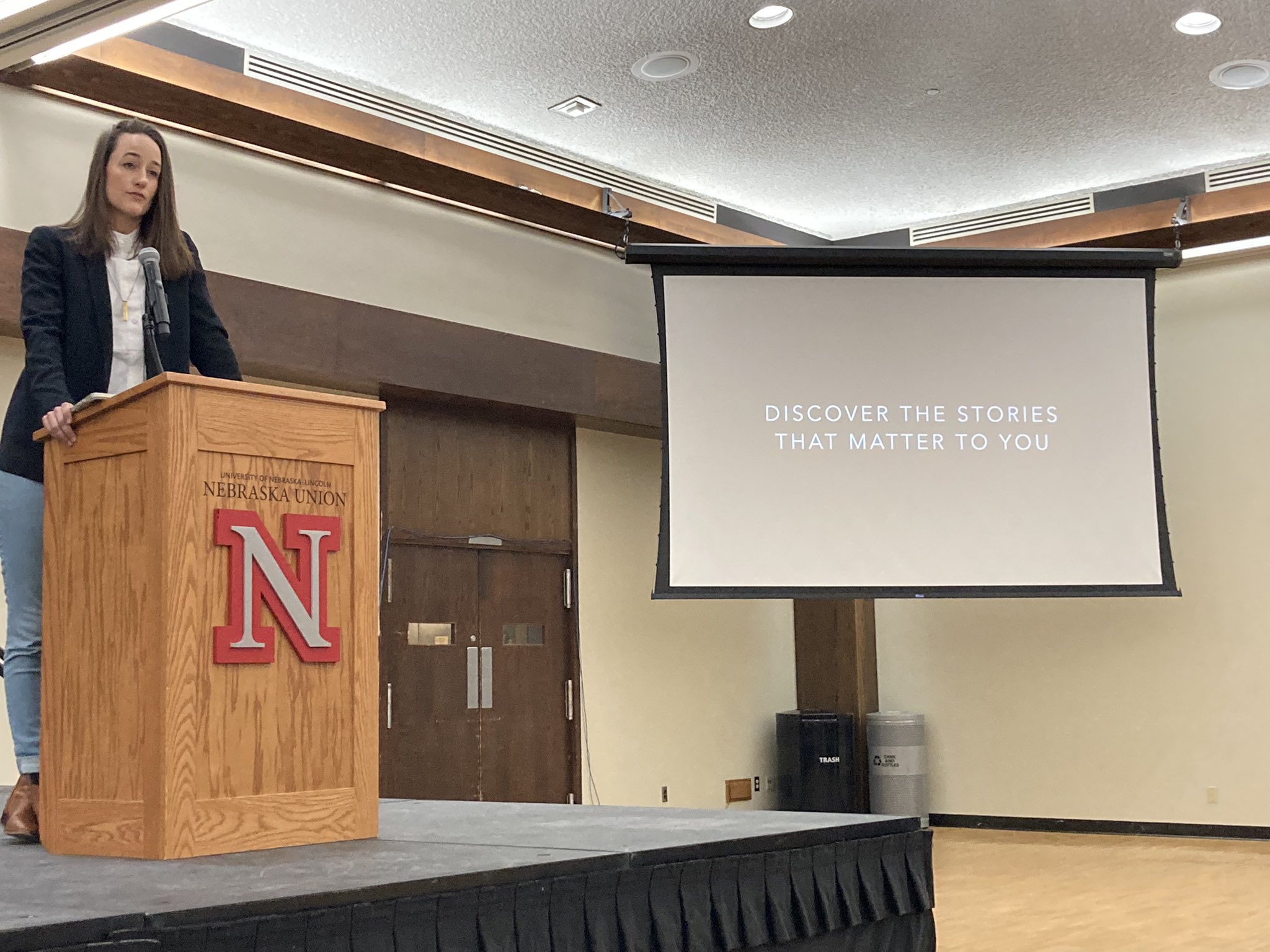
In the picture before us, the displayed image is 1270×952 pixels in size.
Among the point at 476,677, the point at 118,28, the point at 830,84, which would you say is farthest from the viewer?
the point at 476,677

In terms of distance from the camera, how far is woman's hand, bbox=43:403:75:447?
217cm

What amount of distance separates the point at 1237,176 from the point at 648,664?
4.19 meters

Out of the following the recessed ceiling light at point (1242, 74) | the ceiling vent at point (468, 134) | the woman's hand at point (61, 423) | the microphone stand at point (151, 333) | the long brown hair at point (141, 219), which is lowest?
the woman's hand at point (61, 423)

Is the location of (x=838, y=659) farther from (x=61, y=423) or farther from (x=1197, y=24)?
(x=61, y=423)

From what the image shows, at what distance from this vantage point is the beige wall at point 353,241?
541 cm

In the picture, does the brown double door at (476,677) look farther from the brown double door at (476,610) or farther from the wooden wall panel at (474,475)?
the wooden wall panel at (474,475)

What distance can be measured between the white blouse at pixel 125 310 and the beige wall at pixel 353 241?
10.9ft

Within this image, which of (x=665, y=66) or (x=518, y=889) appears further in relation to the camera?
(x=665, y=66)

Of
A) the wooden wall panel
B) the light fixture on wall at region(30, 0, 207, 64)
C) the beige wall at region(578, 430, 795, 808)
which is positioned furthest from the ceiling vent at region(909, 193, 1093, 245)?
the light fixture on wall at region(30, 0, 207, 64)

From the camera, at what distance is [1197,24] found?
→ 18.9ft

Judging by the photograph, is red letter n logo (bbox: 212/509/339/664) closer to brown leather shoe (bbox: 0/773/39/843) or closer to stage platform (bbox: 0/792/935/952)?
stage platform (bbox: 0/792/935/952)

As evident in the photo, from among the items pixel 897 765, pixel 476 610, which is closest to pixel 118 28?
pixel 476 610

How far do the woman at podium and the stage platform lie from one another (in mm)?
318

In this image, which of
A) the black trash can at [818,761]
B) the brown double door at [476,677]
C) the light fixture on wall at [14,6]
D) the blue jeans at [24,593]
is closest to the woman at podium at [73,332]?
the blue jeans at [24,593]
